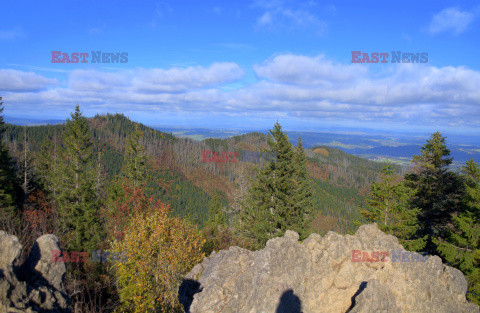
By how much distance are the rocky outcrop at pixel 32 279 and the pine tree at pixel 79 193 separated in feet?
56.5

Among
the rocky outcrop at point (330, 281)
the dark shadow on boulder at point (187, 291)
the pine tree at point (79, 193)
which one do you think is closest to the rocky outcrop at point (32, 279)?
the rocky outcrop at point (330, 281)

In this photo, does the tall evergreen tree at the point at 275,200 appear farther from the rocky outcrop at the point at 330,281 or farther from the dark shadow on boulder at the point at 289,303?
the dark shadow on boulder at the point at 289,303

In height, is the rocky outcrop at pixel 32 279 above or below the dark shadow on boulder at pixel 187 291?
above

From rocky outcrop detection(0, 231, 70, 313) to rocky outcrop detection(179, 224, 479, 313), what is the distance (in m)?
5.38

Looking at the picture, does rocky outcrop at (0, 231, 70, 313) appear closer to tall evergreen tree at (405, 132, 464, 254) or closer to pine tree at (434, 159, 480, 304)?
pine tree at (434, 159, 480, 304)

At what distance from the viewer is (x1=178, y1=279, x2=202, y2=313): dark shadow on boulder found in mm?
12872

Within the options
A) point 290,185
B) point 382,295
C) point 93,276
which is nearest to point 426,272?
point 382,295

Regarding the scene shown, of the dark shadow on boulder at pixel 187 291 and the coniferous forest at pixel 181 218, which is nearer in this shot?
the dark shadow on boulder at pixel 187 291

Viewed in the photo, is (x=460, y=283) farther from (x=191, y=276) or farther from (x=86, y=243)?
(x=86, y=243)

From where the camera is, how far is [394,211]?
1920cm

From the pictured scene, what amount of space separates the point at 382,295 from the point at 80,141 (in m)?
35.0

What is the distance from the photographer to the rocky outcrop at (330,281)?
31.3 feet

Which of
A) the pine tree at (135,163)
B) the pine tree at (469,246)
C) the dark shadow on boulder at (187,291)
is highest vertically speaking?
the pine tree at (135,163)

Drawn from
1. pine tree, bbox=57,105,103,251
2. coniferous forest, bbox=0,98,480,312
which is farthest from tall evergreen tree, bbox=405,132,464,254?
pine tree, bbox=57,105,103,251
